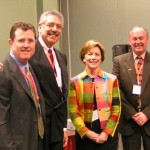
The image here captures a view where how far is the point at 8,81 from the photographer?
198 centimetres

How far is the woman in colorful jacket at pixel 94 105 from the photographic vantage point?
2744 mm

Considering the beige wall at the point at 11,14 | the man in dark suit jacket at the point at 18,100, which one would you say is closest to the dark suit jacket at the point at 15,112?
the man in dark suit jacket at the point at 18,100

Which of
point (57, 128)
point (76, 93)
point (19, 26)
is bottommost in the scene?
point (57, 128)

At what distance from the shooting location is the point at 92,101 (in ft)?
9.02

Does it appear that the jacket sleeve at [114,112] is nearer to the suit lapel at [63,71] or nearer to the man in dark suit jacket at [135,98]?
the man in dark suit jacket at [135,98]

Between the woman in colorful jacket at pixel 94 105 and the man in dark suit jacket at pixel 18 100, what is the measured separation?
67 centimetres

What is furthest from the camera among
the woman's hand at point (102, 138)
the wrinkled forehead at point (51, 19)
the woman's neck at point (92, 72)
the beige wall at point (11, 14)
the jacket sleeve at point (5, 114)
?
the beige wall at point (11, 14)

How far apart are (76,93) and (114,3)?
98.6 inches

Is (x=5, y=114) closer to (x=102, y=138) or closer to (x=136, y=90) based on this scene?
(x=102, y=138)

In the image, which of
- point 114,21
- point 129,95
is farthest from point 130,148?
point 114,21

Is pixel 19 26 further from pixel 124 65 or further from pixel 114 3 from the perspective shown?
pixel 114 3

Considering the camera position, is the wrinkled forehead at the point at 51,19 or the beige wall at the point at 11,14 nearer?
the wrinkled forehead at the point at 51,19

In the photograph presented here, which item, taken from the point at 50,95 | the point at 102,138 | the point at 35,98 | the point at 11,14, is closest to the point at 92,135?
the point at 102,138

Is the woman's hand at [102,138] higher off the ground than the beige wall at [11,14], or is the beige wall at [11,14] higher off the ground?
the beige wall at [11,14]
